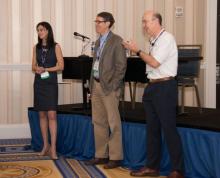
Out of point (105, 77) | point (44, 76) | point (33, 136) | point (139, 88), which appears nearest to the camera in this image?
point (105, 77)

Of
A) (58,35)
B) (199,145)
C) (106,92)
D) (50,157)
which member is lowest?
(50,157)

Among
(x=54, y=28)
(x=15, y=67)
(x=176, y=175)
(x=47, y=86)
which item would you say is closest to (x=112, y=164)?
(x=176, y=175)

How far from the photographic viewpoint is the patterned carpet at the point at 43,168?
4.51m

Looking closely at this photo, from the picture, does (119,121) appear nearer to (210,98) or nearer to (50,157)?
(50,157)

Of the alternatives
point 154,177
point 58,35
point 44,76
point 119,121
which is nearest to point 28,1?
point 58,35

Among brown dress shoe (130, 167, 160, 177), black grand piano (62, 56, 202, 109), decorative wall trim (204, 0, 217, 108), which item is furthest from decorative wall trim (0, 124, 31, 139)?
decorative wall trim (204, 0, 217, 108)

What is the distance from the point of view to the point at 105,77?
4531 millimetres

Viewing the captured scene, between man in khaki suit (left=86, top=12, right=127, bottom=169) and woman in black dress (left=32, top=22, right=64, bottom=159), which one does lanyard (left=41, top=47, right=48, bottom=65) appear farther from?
man in khaki suit (left=86, top=12, right=127, bottom=169)

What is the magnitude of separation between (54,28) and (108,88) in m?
2.54

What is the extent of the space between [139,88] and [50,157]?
2.29m

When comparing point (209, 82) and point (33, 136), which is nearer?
point (33, 136)

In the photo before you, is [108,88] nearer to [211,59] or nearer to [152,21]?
[152,21]

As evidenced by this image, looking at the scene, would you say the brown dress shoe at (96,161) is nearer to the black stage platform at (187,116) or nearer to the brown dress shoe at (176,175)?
the black stage platform at (187,116)

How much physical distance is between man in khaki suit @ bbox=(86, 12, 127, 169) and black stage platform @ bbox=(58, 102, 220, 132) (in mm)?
231
